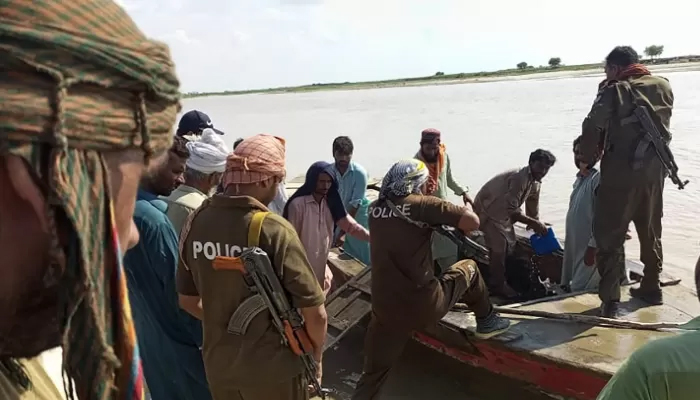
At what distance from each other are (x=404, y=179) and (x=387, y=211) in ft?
0.70

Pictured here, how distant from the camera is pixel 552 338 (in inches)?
161

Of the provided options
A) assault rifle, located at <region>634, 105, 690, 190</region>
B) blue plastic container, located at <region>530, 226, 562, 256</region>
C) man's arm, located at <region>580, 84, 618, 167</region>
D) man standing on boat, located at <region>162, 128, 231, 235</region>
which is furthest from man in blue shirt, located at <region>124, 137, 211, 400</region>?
blue plastic container, located at <region>530, 226, 562, 256</region>

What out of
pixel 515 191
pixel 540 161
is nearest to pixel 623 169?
pixel 540 161

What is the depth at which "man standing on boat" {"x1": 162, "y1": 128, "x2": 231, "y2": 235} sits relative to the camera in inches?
130

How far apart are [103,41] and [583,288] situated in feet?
16.1

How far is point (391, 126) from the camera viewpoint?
2984 centimetres

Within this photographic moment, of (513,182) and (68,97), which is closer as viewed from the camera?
(68,97)

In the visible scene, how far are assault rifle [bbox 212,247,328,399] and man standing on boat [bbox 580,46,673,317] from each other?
8.40 feet

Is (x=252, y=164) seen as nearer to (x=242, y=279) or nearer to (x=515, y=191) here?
(x=242, y=279)

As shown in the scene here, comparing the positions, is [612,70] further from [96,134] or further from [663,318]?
[96,134]

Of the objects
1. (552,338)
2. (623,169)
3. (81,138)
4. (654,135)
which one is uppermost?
(81,138)

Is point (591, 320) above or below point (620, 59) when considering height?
below

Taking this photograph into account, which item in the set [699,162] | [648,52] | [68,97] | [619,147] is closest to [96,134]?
[68,97]

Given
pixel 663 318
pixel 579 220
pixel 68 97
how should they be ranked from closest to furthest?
pixel 68 97
pixel 663 318
pixel 579 220
